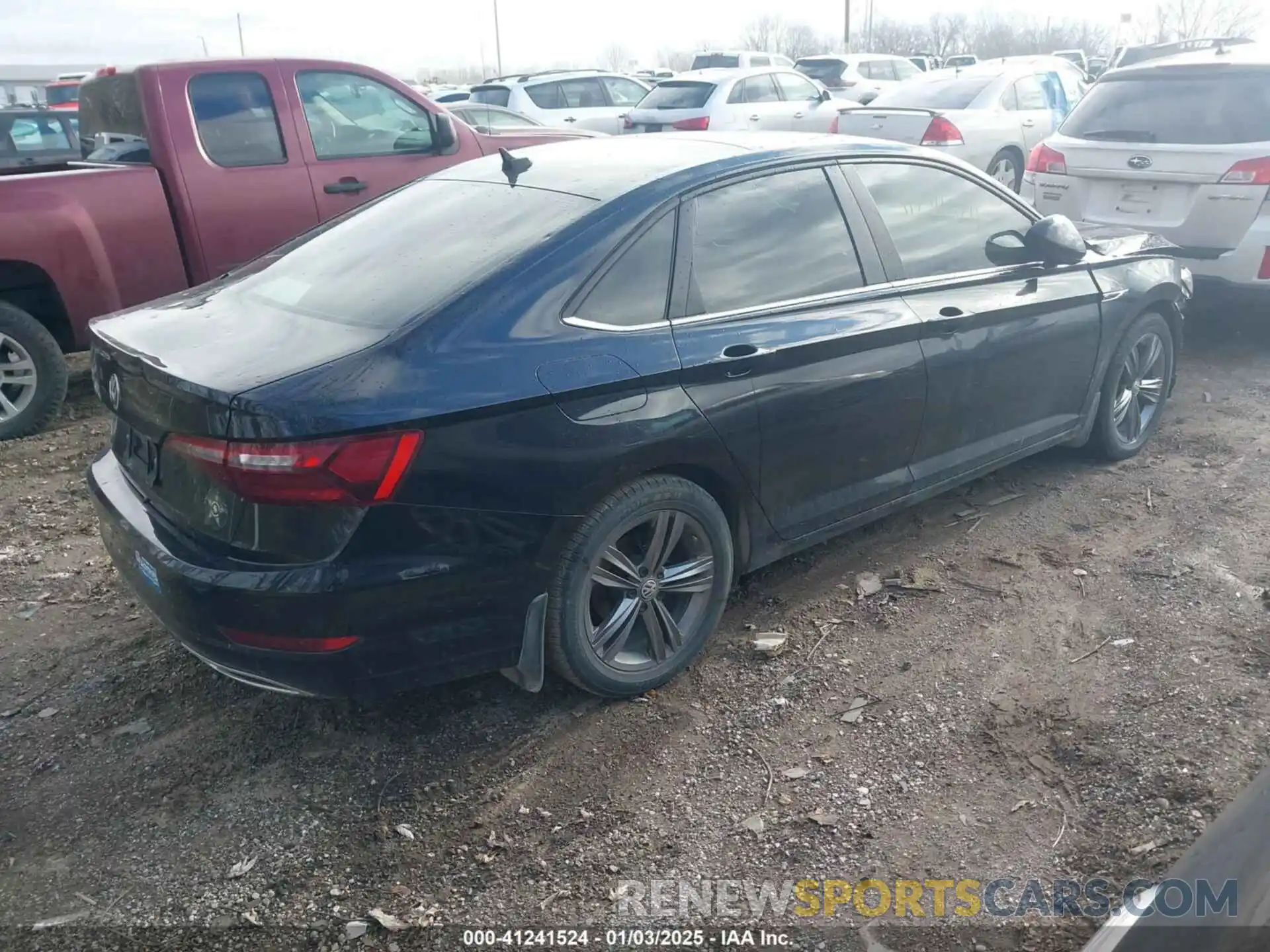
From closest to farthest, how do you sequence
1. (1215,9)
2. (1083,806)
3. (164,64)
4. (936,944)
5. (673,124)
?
(936,944) → (1083,806) → (164,64) → (673,124) → (1215,9)

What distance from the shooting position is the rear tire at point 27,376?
572 cm

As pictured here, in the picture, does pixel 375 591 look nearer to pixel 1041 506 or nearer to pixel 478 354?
pixel 478 354

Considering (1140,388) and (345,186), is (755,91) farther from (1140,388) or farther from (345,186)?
(1140,388)

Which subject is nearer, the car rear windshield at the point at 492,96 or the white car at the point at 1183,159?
the white car at the point at 1183,159

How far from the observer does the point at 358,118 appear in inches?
269

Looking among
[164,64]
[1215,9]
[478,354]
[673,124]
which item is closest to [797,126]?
[673,124]

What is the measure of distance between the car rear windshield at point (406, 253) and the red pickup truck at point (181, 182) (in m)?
2.40

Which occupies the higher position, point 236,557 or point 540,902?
point 236,557

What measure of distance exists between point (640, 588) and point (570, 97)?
15939 mm

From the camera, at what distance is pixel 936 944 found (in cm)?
248

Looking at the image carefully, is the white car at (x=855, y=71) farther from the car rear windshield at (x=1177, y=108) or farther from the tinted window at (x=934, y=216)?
the tinted window at (x=934, y=216)

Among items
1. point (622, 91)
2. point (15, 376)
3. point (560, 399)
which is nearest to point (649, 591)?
point (560, 399)

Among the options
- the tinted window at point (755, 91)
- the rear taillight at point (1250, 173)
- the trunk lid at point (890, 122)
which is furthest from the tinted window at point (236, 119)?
the tinted window at point (755, 91)

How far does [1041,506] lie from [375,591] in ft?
10.6
